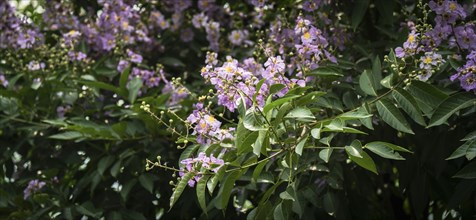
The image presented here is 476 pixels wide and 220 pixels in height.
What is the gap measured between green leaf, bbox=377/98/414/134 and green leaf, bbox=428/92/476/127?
0.23ft

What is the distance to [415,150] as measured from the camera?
2.38 metres

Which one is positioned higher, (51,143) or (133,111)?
(133,111)

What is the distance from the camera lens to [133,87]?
2697mm

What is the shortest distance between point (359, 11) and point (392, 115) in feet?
2.07

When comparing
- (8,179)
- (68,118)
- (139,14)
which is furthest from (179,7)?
(8,179)

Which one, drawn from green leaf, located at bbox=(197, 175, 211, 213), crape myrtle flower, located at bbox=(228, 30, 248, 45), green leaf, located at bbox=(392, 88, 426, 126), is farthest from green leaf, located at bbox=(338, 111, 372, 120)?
crape myrtle flower, located at bbox=(228, 30, 248, 45)

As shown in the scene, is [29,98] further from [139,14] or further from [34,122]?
[139,14]

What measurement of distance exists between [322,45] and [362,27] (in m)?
0.69

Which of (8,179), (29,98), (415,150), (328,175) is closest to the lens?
(328,175)

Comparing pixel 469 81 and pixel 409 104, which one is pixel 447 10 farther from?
pixel 409 104

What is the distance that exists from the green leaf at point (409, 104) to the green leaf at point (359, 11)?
0.53 meters

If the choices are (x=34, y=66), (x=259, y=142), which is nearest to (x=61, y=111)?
(x=34, y=66)

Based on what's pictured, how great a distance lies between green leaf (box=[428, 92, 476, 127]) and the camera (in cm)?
190

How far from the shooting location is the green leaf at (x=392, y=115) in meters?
1.89
